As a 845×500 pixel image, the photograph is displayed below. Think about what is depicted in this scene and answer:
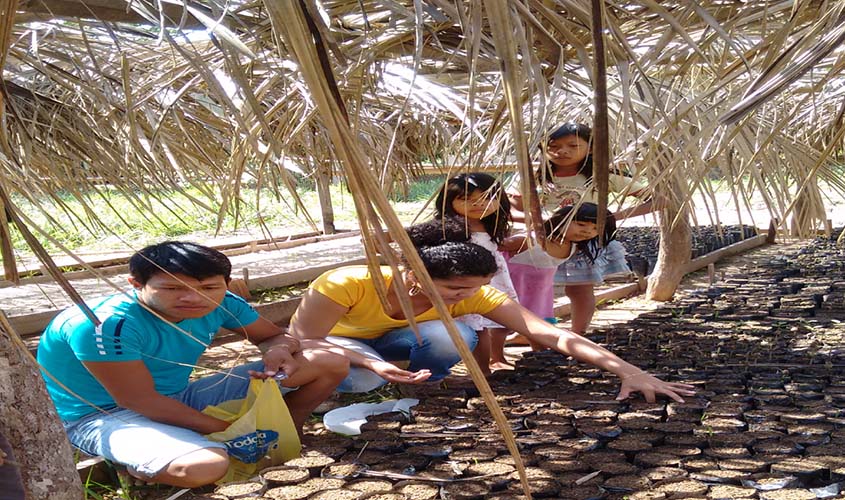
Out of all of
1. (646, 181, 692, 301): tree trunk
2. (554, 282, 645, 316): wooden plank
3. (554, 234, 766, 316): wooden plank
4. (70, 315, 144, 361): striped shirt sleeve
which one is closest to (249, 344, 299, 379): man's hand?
(70, 315, 144, 361): striped shirt sleeve

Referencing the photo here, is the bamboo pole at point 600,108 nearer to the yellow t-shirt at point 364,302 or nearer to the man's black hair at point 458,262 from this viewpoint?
the man's black hair at point 458,262

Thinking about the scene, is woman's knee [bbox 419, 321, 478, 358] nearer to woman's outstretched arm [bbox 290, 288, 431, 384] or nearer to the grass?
woman's outstretched arm [bbox 290, 288, 431, 384]

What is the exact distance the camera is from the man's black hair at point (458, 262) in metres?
2.75

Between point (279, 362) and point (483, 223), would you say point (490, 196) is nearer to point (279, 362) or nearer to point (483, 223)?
point (483, 223)

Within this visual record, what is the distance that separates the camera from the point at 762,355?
11.7 ft

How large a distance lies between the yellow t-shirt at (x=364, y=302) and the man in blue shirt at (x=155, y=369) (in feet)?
1.04

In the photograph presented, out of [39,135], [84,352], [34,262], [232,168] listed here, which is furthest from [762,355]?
[34,262]

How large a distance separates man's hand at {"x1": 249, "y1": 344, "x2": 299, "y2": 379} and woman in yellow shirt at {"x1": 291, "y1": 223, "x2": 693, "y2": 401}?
0.76ft

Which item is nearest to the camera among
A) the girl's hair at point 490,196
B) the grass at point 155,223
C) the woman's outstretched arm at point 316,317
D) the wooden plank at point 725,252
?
the woman's outstretched arm at point 316,317

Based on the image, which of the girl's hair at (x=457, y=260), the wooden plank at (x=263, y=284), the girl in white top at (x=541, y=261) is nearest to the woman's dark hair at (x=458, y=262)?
the girl's hair at (x=457, y=260)

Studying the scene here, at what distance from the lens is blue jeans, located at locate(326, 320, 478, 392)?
3092 mm

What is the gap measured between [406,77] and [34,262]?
6141 mm

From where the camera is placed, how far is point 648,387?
281cm

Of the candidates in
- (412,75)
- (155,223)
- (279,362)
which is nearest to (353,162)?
(412,75)
